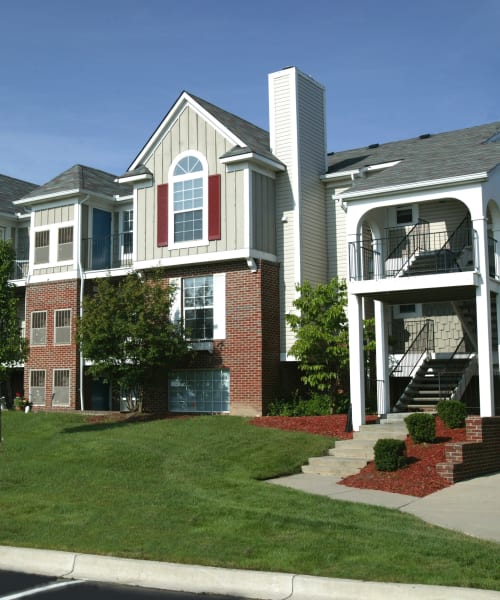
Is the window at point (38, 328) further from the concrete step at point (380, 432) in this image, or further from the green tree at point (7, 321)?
the concrete step at point (380, 432)

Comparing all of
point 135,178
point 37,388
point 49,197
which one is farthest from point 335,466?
point 49,197

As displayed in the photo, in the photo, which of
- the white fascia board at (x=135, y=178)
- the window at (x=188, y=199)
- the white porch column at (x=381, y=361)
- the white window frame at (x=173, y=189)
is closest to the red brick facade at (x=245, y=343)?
the white window frame at (x=173, y=189)

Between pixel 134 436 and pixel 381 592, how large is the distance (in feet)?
38.2

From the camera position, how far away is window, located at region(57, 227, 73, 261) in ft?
89.8

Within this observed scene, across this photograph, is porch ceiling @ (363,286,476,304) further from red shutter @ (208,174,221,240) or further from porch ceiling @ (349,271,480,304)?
red shutter @ (208,174,221,240)

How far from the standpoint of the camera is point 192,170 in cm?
2420

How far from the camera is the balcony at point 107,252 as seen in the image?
2731 cm

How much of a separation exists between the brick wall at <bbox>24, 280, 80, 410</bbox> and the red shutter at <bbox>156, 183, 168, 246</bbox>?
4211 mm

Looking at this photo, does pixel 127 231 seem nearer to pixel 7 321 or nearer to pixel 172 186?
pixel 172 186

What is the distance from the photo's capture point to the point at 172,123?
2488cm

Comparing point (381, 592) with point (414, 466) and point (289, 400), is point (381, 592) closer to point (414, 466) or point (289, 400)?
point (414, 466)

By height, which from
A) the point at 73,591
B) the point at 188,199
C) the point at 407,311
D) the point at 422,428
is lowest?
the point at 73,591

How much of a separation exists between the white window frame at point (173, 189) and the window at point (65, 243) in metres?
4.87

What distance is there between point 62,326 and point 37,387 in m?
2.32
